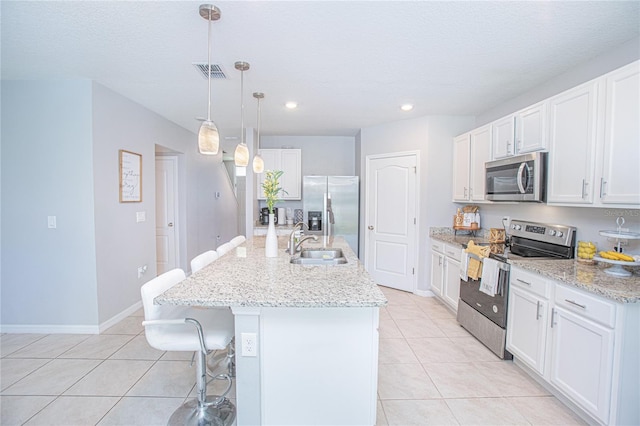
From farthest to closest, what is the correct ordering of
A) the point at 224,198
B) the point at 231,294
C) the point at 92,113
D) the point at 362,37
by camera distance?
the point at 224,198, the point at 92,113, the point at 362,37, the point at 231,294

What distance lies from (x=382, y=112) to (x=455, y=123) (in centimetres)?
102

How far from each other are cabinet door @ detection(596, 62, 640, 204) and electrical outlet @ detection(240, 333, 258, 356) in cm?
231

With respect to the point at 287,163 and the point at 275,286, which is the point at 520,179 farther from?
the point at 287,163

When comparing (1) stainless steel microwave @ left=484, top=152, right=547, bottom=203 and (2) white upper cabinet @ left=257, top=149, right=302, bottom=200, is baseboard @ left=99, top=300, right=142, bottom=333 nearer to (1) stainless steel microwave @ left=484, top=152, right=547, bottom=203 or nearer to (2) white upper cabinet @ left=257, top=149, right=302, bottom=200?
(2) white upper cabinet @ left=257, top=149, right=302, bottom=200

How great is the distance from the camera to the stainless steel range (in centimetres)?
248

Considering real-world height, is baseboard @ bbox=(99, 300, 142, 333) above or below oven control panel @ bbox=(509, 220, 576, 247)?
below

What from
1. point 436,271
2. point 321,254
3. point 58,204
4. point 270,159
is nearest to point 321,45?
point 321,254

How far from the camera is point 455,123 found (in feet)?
13.3

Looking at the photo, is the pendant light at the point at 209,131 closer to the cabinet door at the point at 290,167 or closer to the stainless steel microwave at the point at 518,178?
the stainless steel microwave at the point at 518,178

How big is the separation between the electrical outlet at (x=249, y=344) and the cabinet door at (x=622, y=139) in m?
2.31

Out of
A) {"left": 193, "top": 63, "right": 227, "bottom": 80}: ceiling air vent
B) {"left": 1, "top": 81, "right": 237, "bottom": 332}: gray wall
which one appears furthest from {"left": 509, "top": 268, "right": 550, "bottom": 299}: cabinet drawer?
{"left": 1, "top": 81, "right": 237, "bottom": 332}: gray wall

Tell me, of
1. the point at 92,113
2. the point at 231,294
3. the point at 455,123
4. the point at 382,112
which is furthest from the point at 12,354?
the point at 455,123

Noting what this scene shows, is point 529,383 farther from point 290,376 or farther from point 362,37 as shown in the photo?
point 362,37

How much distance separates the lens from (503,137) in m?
2.96
